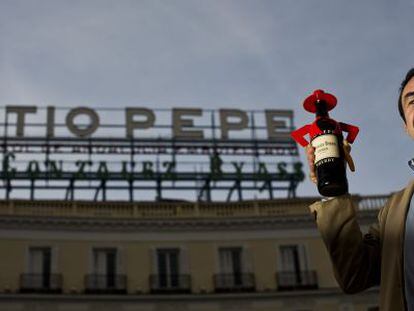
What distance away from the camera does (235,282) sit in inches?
1369

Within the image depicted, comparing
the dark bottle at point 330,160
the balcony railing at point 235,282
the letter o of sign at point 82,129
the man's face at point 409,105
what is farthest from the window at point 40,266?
the man's face at point 409,105

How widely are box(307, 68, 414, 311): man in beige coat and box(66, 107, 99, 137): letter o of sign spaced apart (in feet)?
125

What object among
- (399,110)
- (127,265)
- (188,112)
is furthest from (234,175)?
(399,110)

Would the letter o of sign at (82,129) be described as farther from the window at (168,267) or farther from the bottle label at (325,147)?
the bottle label at (325,147)

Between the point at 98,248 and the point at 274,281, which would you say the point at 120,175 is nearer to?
the point at 98,248

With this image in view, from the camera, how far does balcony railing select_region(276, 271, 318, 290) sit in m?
34.6

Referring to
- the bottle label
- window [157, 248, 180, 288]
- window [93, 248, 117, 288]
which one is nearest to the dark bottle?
the bottle label

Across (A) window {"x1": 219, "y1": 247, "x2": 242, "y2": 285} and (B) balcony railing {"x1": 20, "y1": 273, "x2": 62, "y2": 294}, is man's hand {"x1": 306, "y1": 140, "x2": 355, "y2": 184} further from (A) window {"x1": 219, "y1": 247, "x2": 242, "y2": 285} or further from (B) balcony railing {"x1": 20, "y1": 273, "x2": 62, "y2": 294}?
(A) window {"x1": 219, "y1": 247, "x2": 242, "y2": 285}

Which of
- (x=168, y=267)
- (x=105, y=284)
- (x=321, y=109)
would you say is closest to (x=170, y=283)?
(x=168, y=267)

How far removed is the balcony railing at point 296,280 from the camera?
3456 centimetres

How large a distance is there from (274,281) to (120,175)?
997 centimetres

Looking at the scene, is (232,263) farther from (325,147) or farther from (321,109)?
(325,147)

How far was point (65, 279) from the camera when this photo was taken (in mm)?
33375

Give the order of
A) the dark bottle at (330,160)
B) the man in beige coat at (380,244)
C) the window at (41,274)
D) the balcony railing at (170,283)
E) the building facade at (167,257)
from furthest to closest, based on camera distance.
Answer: the balcony railing at (170,283)
the building facade at (167,257)
the window at (41,274)
the dark bottle at (330,160)
the man in beige coat at (380,244)
